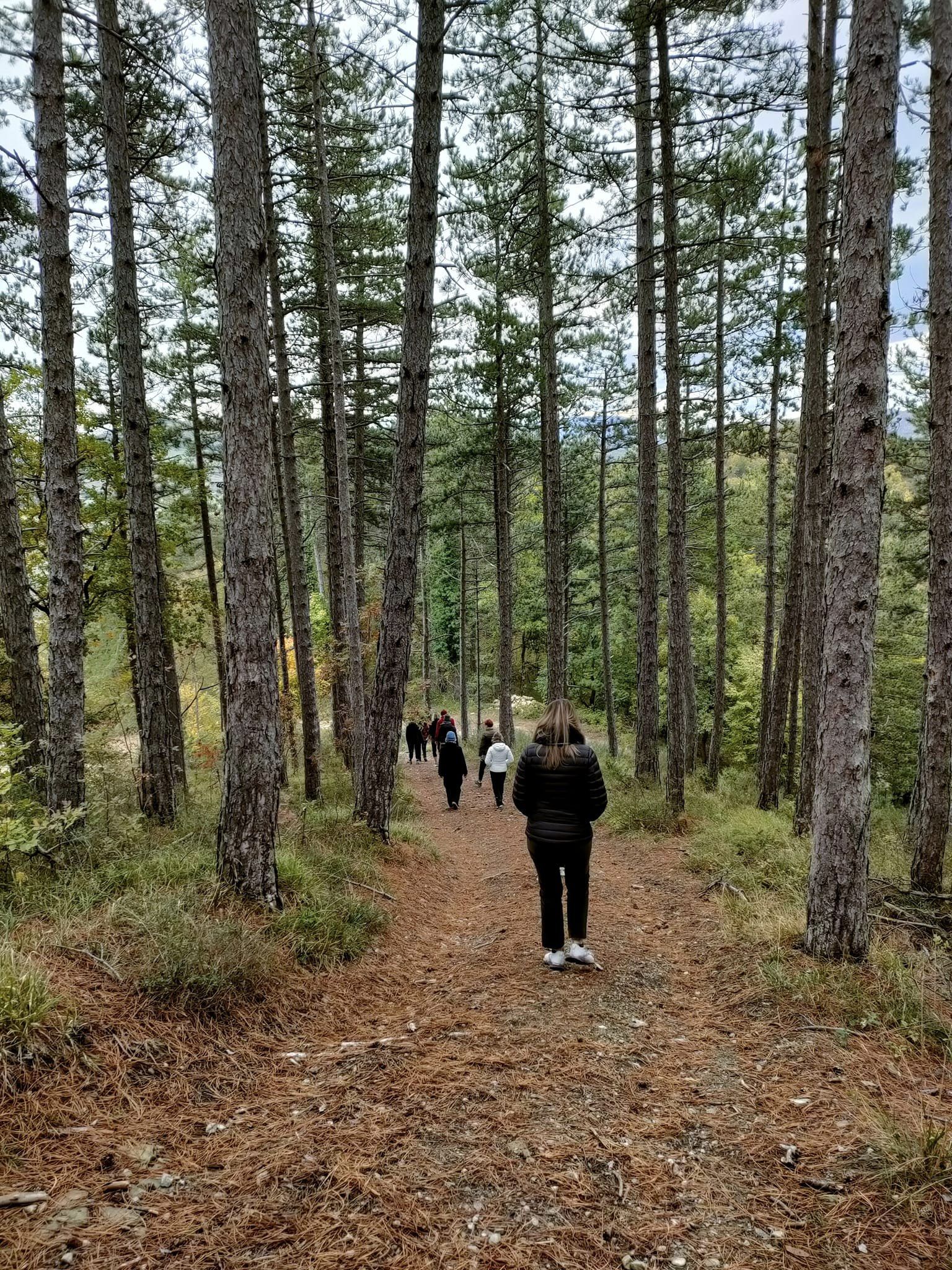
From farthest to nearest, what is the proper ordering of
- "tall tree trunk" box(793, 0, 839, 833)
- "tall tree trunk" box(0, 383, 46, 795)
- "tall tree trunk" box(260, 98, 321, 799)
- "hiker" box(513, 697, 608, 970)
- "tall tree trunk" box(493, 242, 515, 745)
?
1. "tall tree trunk" box(493, 242, 515, 745)
2. "tall tree trunk" box(260, 98, 321, 799)
3. "tall tree trunk" box(793, 0, 839, 833)
4. "tall tree trunk" box(0, 383, 46, 795)
5. "hiker" box(513, 697, 608, 970)

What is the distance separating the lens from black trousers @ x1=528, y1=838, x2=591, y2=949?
4504 millimetres

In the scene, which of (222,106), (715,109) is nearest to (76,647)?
(222,106)

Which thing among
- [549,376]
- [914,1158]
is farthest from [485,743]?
[914,1158]

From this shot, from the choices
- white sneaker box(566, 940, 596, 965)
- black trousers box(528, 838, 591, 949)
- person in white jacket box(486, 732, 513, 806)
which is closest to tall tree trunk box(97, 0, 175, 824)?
black trousers box(528, 838, 591, 949)

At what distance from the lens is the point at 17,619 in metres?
7.03

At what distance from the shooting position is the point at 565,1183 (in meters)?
2.46

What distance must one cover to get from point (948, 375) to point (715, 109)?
489cm

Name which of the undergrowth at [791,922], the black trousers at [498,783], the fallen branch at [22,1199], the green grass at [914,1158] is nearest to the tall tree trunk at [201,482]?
the black trousers at [498,783]

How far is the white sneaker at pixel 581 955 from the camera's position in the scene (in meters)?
4.63

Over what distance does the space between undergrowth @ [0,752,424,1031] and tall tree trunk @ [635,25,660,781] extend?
637 cm

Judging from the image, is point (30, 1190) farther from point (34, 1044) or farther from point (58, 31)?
point (58, 31)

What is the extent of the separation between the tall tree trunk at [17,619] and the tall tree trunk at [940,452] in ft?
33.1

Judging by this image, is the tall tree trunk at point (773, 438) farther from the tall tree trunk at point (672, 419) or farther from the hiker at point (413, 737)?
the hiker at point (413, 737)

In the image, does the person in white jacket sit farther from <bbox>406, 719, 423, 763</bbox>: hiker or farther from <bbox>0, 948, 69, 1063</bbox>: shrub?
<bbox>0, 948, 69, 1063</bbox>: shrub
